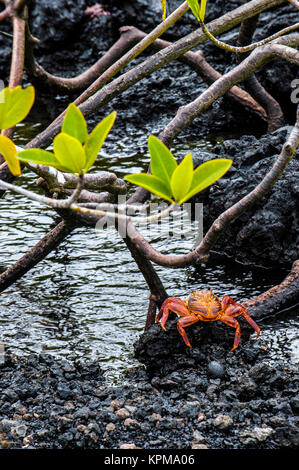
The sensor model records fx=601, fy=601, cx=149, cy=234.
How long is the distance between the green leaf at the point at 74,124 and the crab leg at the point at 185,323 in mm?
2032

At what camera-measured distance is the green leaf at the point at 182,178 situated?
5.26ft

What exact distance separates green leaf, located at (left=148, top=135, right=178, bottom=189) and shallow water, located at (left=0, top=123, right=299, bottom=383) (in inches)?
82.3

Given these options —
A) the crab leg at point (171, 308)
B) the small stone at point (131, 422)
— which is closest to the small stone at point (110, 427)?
the small stone at point (131, 422)

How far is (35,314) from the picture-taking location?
426cm

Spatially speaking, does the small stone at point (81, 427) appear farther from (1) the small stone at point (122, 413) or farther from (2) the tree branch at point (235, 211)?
(2) the tree branch at point (235, 211)

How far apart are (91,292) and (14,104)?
2987mm

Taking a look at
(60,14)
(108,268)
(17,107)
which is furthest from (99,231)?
(60,14)

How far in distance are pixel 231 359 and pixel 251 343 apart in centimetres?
32

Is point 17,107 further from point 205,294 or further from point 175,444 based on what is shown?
point 205,294

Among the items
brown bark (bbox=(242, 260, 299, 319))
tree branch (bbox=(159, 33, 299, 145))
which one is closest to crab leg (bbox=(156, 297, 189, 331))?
brown bark (bbox=(242, 260, 299, 319))

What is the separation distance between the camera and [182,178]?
161 centimetres

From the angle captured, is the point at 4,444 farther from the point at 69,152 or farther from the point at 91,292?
the point at 91,292

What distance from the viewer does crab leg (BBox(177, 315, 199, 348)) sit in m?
3.45

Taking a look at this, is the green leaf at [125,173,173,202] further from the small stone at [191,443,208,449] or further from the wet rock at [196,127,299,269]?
the wet rock at [196,127,299,269]
